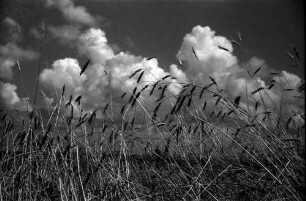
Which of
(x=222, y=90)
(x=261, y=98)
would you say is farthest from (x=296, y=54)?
(x=222, y=90)

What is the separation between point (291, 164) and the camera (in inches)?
66.7

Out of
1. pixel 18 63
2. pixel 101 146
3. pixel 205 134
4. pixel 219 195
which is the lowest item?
pixel 219 195

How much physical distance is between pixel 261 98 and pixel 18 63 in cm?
168

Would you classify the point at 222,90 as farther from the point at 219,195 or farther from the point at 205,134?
the point at 219,195

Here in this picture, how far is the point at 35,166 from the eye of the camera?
229 cm

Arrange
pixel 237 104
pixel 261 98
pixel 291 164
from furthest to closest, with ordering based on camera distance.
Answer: pixel 261 98 → pixel 237 104 → pixel 291 164

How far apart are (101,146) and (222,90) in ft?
3.18

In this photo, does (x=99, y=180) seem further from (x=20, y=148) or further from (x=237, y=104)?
(x=237, y=104)

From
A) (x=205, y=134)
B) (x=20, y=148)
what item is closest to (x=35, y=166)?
(x=20, y=148)

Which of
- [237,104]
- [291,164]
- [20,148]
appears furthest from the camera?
[20,148]

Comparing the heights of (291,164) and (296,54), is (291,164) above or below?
below

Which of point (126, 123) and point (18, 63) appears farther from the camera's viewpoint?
point (126, 123)

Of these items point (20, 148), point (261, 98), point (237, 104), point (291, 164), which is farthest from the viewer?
point (261, 98)

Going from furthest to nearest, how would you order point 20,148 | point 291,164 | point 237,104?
point 20,148, point 237,104, point 291,164
